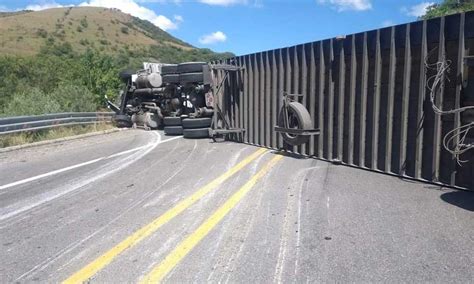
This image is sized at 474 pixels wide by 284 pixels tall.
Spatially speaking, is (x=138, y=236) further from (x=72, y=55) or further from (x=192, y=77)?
(x=72, y=55)

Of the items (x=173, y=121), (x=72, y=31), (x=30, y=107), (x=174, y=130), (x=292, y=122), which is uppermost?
(x=72, y=31)

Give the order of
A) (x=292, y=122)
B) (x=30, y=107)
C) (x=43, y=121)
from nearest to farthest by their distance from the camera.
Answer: (x=292, y=122) → (x=43, y=121) → (x=30, y=107)

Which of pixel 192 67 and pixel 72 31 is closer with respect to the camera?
pixel 192 67

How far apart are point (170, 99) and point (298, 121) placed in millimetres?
7820

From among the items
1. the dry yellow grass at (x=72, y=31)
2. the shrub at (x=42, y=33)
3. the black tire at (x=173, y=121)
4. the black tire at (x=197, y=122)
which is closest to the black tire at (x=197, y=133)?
the black tire at (x=197, y=122)

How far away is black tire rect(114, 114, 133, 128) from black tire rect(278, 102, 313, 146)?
10.8 m

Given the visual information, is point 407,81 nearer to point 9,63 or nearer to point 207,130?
point 207,130

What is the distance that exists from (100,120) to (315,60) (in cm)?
1286

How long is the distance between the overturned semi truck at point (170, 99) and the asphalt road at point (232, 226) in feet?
16.9

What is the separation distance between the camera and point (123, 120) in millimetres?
19156

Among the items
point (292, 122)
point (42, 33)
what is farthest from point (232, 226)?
point (42, 33)

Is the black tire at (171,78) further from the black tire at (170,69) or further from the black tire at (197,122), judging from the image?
the black tire at (197,122)

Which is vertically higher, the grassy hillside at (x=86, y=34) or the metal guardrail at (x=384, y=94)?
the grassy hillside at (x=86, y=34)

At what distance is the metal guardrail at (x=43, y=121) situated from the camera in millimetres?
12766
